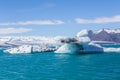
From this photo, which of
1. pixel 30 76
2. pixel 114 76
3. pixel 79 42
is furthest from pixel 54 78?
pixel 79 42

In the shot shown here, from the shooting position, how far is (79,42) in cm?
8400

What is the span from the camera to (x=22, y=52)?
9912 cm

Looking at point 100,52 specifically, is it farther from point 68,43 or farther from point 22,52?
point 22,52

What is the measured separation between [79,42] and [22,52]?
22.6 m

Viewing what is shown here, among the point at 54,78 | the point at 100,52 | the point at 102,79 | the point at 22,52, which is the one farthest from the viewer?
the point at 22,52

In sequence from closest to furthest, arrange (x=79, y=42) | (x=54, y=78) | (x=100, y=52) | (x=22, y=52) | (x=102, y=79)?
(x=102, y=79) → (x=54, y=78) → (x=79, y=42) → (x=100, y=52) → (x=22, y=52)

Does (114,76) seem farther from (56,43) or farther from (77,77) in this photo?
(56,43)

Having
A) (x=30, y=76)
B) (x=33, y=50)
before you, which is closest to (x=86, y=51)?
(x=33, y=50)

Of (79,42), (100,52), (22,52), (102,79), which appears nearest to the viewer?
(102,79)

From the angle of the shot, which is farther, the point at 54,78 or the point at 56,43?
the point at 56,43

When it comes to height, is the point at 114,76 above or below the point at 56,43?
below

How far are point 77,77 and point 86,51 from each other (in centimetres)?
4772

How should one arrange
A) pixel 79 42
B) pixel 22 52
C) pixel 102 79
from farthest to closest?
→ pixel 22 52 → pixel 79 42 → pixel 102 79

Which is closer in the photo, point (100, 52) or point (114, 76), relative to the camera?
point (114, 76)
